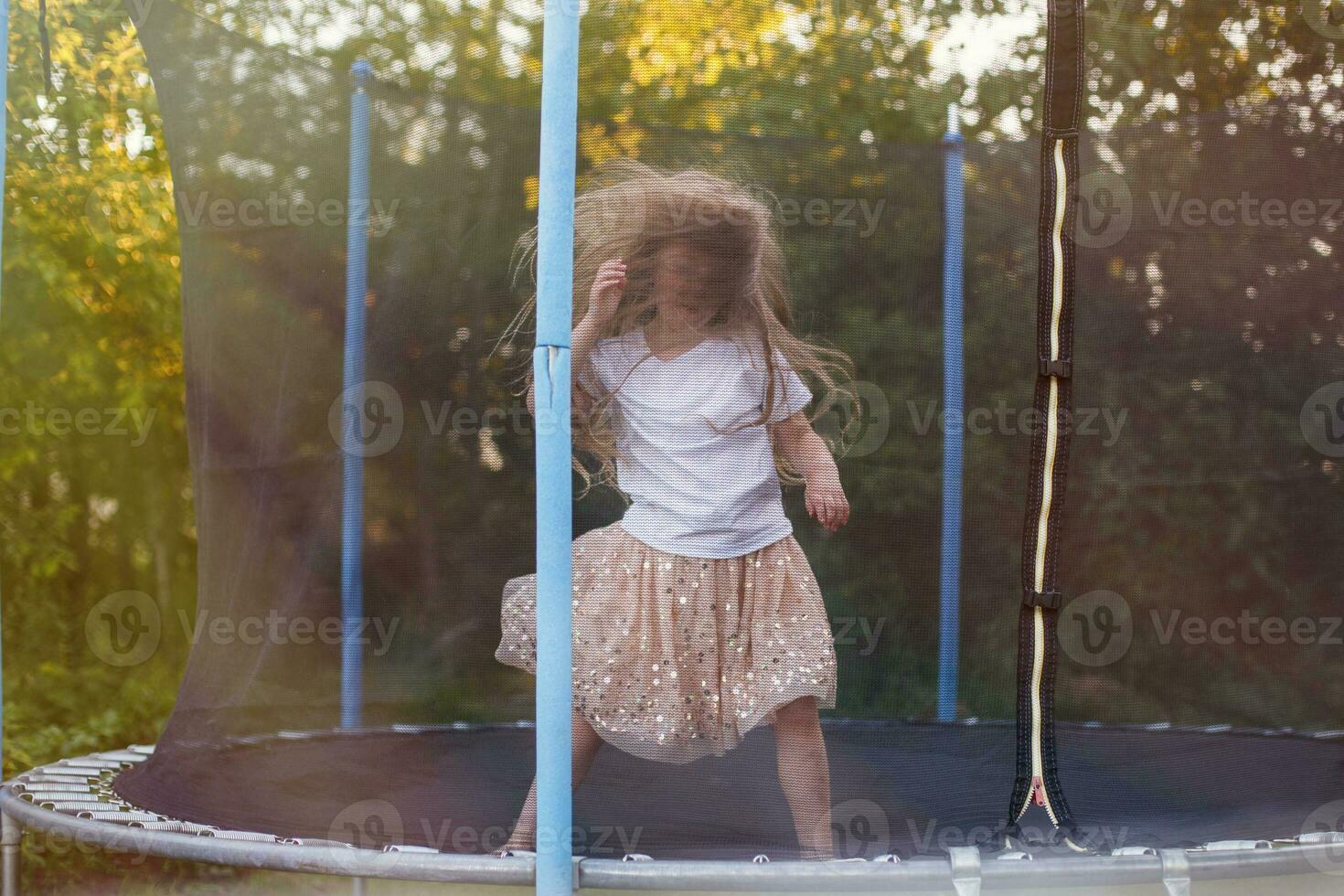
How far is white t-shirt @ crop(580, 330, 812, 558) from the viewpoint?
5.48 ft

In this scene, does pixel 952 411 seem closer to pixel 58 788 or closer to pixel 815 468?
pixel 815 468

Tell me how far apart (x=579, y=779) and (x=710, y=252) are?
804mm

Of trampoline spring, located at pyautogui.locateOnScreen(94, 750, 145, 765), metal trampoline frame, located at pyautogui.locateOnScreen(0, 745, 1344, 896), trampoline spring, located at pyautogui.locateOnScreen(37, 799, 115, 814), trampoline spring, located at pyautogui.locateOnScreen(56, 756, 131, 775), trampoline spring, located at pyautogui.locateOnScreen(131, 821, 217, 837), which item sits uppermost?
metal trampoline frame, located at pyautogui.locateOnScreen(0, 745, 1344, 896)

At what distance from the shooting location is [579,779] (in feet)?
5.61

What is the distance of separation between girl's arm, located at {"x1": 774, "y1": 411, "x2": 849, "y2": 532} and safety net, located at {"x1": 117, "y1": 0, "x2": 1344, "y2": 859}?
0.03 ft

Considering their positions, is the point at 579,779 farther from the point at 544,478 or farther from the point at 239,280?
the point at 239,280

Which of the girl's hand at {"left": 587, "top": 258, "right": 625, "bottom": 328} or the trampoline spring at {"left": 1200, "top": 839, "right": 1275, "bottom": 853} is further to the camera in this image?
the girl's hand at {"left": 587, "top": 258, "right": 625, "bottom": 328}

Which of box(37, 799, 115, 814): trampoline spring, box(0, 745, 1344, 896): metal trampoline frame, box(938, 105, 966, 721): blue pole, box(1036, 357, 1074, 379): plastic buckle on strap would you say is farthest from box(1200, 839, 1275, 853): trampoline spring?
box(37, 799, 115, 814): trampoline spring

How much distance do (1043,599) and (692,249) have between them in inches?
27.1

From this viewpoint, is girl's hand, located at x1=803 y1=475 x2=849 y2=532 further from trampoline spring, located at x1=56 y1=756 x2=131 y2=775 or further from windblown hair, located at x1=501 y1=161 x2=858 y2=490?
trampoline spring, located at x1=56 y1=756 x2=131 y2=775

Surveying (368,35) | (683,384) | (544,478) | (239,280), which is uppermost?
(368,35)

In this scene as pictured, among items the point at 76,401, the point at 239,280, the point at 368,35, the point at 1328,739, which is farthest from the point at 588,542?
the point at 76,401

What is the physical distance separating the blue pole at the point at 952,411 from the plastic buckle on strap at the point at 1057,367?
333 millimetres

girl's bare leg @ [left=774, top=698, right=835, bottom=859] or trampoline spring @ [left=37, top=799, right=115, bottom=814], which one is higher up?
girl's bare leg @ [left=774, top=698, right=835, bottom=859]
